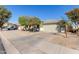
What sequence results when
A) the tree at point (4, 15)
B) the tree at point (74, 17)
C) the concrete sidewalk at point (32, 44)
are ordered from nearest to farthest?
the concrete sidewalk at point (32, 44), the tree at point (4, 15), the tree at point (74, 17)

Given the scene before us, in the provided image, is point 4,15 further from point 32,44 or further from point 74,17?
point 74,17

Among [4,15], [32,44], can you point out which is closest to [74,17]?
[32,44]

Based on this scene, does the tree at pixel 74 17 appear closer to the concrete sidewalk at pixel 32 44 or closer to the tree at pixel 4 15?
the concrete sidewalk at pixel 32 44

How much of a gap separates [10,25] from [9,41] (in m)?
1.54

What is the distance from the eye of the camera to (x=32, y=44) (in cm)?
748

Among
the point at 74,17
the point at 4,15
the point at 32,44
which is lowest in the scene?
the point at 32,44

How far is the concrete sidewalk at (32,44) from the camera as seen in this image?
6.56 m

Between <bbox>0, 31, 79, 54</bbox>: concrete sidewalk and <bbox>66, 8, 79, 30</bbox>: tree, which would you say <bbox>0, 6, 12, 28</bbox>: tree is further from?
<bbox>66, 8, 79, 30</bbox>: tree

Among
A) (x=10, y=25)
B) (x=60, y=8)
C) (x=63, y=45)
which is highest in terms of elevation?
(x=60, y=8)

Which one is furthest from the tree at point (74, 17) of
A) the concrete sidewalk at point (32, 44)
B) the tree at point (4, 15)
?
the tree at point (4, 15)

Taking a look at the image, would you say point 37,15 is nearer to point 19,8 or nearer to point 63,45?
point 19,8
